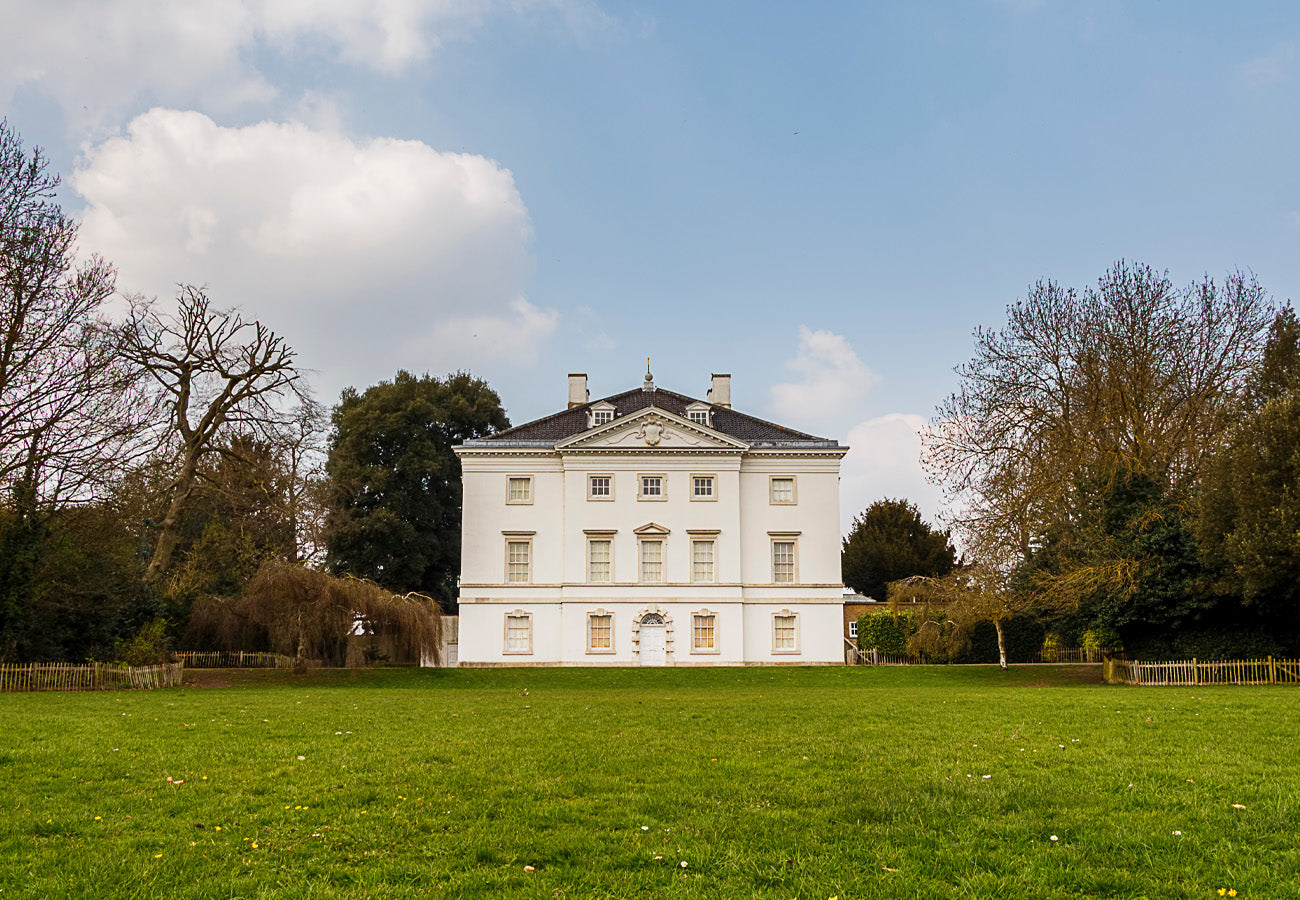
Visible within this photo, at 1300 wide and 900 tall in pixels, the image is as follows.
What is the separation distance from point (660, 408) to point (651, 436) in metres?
1.30

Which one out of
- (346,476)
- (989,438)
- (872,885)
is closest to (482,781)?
(872,885)

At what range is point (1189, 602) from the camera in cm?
3006

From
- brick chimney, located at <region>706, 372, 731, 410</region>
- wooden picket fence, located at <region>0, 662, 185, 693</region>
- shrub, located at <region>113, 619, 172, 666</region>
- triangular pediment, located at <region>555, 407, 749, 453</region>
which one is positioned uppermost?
brick chimney, located at <region>706, 372, 731, 410</region>

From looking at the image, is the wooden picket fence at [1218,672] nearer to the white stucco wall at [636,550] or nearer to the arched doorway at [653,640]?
the white stucco wall at [636,550]

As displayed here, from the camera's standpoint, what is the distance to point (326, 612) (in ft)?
109

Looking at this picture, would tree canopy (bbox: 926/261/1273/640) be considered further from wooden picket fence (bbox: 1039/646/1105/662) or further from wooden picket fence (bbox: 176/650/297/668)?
wooden picket fence (bbox: 176/650/297/668)

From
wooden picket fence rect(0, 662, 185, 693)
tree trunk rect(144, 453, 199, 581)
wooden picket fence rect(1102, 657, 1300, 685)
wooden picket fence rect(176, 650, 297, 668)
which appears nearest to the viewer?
wooden picket fence rect(0, 662, 185, 693)

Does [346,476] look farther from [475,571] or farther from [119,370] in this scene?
[119,370]

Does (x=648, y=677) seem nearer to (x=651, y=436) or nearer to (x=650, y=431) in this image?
(x=651, y=436)

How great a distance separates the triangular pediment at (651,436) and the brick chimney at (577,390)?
8.19 metres

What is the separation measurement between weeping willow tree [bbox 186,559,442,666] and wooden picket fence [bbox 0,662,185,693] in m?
4.51

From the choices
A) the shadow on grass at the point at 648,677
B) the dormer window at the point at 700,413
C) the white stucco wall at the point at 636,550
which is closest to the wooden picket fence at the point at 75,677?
Result: the shadow on grass at the point at 648,677

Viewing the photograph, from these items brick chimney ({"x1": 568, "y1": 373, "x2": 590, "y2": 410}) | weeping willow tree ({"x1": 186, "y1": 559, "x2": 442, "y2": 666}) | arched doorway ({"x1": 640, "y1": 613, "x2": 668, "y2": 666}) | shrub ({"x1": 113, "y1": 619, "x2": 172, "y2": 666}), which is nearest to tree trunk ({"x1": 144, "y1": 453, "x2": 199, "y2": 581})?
weeping willow tree ({"x1": 186, "y1": 559, "x2": 442, "y2": 666})

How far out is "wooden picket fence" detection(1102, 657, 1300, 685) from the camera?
91.1ft
